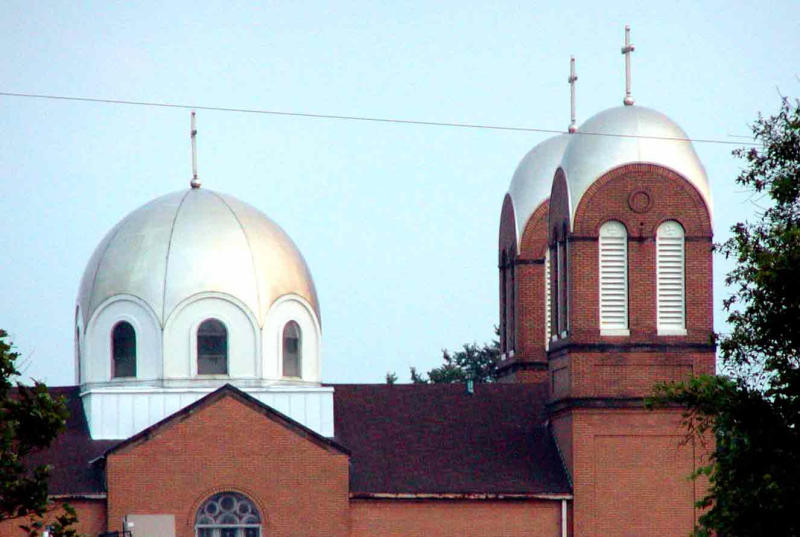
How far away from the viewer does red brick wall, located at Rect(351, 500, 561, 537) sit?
4309 cm

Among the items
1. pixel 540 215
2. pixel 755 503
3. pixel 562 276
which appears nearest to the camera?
pixel 755 503

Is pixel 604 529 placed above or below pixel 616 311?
below

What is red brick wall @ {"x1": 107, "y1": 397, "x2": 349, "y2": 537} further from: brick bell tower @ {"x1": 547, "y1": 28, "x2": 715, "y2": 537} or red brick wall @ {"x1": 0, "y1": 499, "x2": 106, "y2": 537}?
brick bell tower @ {"x1": 547, "y1": 28, "x2": 715, "y2": 537}

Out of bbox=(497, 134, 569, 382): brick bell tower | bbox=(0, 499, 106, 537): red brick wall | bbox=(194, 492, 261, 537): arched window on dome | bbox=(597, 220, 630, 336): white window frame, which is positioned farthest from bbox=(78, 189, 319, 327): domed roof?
bbox=(597, 220, 630, 336): white window frame

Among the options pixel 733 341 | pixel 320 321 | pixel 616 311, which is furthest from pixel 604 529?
pixel 733 341

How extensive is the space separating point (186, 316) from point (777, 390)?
2138 cm

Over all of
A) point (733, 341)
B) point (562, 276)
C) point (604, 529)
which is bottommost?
point (604, 529)

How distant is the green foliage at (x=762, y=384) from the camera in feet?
82.3

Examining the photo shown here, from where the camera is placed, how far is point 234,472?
4259 cm

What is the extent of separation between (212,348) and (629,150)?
1035cm

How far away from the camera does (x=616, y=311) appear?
144 ft

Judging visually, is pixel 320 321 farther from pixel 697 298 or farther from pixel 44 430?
pixel 44 430

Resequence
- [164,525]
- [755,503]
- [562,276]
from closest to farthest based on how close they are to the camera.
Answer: [755,503], [164,525], [562,276]

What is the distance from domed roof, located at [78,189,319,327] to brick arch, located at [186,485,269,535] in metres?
4.27
